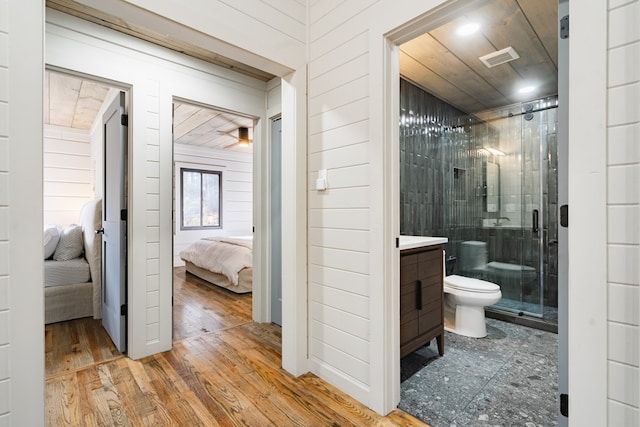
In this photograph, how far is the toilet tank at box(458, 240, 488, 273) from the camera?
3824mm

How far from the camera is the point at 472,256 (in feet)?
12.7

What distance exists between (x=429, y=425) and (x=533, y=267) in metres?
2.64

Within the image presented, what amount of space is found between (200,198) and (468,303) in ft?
18.0

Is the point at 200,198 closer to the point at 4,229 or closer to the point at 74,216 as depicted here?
the point at 74,216

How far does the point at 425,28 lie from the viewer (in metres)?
1.60

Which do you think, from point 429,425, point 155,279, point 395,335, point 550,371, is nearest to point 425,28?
point 395,335

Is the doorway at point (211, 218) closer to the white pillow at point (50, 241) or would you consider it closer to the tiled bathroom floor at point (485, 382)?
the white pillow at point (50, 241)

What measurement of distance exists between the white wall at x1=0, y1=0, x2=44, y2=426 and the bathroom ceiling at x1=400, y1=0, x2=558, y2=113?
2239 millimetres

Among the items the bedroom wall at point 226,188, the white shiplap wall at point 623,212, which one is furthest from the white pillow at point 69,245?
the white shiplap wall at point 623,212

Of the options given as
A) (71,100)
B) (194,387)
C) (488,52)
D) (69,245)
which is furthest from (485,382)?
(71,100)

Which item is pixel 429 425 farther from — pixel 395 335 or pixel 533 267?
pixel 533 267

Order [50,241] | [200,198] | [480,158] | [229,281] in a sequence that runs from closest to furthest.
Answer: [50,241] → [480,158] → [229,281] → [200,198]

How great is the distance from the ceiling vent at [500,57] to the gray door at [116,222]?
3132 millimetres

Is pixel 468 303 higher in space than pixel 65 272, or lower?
lower
